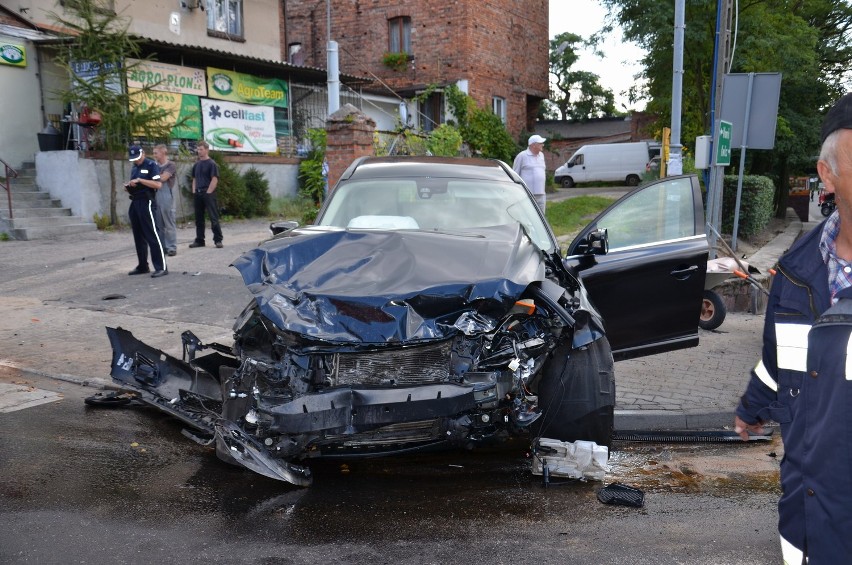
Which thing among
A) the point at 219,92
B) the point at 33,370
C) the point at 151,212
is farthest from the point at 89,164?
the point at 33,370

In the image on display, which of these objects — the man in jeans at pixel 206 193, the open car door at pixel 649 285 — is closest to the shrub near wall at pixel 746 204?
the man in jeans at pixel 206 193

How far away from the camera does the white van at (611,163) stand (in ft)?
112

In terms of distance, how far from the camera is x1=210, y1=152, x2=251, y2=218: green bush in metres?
18.6

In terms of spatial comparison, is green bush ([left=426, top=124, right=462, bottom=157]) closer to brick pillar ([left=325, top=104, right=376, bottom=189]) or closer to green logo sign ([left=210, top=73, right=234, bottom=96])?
brick pillar ([left=325, top=104, right=376, bottom=189])

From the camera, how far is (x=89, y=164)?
16375 mm

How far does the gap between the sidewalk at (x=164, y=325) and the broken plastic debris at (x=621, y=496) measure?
1.45 m

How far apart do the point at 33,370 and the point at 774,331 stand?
20.8 ft

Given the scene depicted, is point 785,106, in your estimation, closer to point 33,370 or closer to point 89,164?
point 89,164

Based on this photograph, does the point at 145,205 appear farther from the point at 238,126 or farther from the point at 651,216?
the point at 238,126

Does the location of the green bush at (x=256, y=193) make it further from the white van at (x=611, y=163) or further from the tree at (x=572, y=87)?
the tree at (x=572, y=87)

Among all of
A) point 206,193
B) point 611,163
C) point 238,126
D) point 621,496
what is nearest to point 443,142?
point 206,193

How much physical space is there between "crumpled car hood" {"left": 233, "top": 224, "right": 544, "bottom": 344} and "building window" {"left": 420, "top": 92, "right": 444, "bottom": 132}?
24256 millimetres

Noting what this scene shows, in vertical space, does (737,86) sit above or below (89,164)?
above

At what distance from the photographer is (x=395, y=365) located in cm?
397
